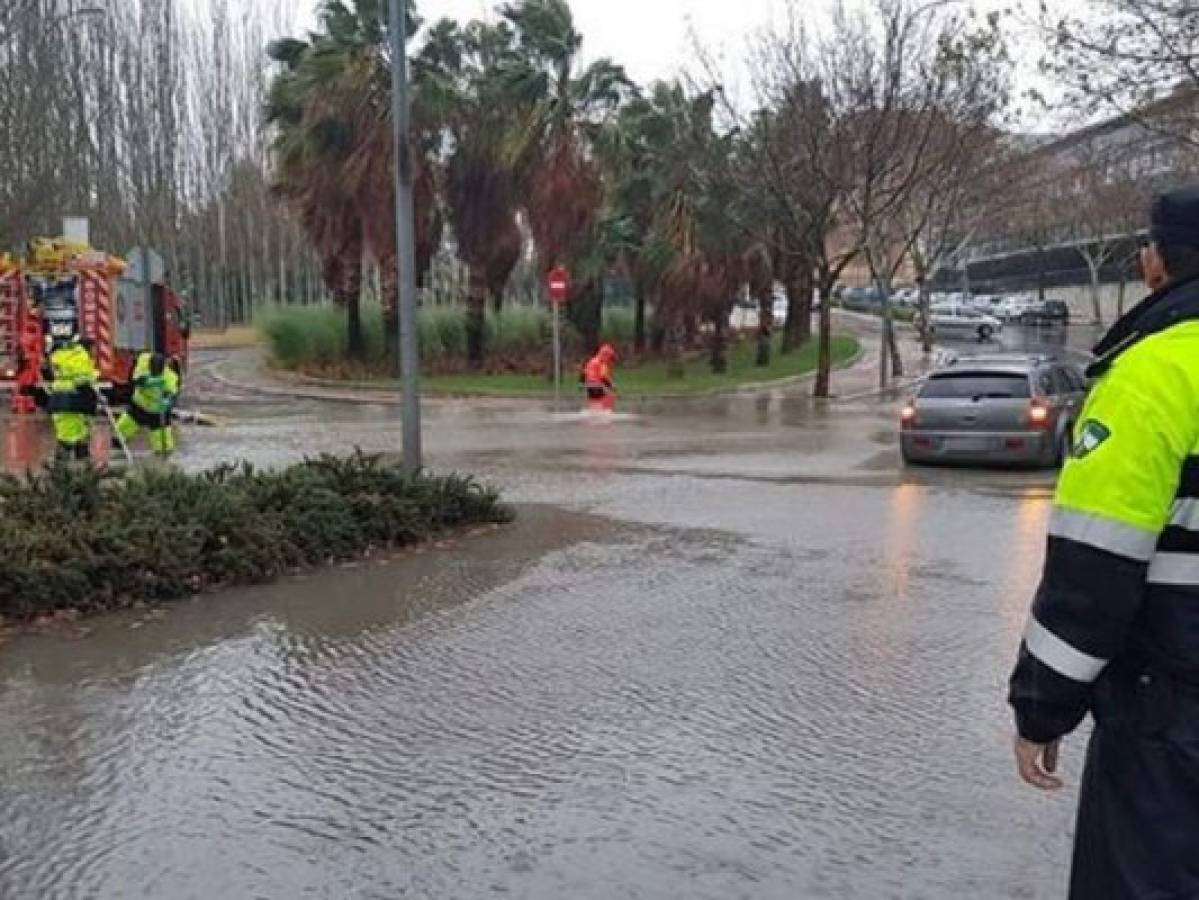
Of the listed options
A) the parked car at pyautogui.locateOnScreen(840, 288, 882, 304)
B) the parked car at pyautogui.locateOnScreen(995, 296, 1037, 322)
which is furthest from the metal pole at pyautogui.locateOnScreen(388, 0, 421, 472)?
the parked car at pyautogui.locateOnScreen(840, 288, 882, 304)

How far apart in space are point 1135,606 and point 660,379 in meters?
32.9

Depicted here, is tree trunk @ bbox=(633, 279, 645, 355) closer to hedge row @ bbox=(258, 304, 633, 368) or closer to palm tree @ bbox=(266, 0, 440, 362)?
hedge row @ bbox=(258, 304, 633, 368)

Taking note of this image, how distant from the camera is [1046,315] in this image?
7388 centimetres

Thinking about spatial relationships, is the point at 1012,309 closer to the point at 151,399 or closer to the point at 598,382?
the point at 598,382

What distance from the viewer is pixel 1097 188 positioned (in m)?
58.3

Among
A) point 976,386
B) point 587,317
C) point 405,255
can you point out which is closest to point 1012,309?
point 587,317

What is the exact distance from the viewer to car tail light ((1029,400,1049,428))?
16.5 m

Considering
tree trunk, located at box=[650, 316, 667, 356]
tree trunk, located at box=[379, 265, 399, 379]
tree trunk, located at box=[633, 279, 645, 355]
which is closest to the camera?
tree trunk, located at box=[379, 265, 399, 379]

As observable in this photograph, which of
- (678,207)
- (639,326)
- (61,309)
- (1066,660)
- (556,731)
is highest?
(678,207)

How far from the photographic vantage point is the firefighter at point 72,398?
1517cm

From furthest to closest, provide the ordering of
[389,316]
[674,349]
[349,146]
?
[389,316]
[674,349]
[349,146]

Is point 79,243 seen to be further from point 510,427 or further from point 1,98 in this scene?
point 510,427

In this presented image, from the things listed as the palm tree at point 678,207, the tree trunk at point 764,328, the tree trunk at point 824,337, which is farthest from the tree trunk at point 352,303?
the tree trunk at point 824,337

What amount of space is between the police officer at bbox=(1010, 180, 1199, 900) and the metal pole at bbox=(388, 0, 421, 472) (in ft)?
30.9
